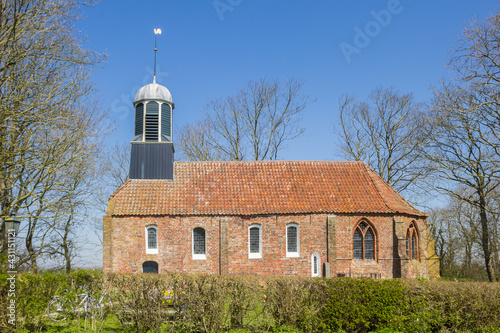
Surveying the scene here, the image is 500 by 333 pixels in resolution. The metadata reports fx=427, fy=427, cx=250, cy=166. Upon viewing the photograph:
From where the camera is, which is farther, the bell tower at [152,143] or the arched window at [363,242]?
the bell tower at [152,143]

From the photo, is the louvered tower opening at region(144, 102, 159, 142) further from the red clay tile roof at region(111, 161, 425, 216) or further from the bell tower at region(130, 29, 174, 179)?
the red clay tile roof at region(111, 161, 425, 216)

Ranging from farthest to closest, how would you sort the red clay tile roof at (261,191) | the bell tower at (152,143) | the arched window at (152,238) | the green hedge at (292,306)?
the bell tower at (152,143)
the red clay tile roof at (261,191)
the arched window at (152,238)
the green hedge at (292,306)

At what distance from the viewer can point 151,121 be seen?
1021 inches

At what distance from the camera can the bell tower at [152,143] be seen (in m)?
25.7

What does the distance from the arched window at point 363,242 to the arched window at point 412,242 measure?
2396 millimetres

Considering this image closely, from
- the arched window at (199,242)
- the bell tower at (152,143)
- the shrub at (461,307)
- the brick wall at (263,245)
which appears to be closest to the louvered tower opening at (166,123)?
the bell tower at (152,143)

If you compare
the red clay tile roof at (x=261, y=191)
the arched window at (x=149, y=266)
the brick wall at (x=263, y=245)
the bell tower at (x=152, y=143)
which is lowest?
the arched window at (x=149, y=266)

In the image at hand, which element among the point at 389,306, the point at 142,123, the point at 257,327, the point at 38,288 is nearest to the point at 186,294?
the point at 257,327

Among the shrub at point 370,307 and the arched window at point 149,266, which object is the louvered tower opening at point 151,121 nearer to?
the arched window at point 149,266

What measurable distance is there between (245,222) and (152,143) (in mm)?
7402

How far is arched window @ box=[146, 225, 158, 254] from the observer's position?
925 inches

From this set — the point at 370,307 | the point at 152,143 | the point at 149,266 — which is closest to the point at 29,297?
the point at 370,307

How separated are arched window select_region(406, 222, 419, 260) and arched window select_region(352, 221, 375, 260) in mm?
2396

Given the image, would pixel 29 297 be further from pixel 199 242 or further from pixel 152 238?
pixel 199 242
